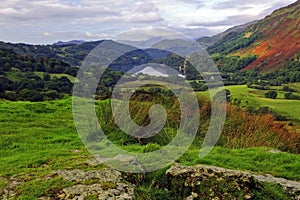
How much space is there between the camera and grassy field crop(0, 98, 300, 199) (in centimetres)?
634

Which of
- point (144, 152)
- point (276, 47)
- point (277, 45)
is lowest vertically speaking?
point (144, 152)

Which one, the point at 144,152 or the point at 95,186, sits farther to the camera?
the point at 144,152

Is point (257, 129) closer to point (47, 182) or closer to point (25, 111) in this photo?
point (47, 182)

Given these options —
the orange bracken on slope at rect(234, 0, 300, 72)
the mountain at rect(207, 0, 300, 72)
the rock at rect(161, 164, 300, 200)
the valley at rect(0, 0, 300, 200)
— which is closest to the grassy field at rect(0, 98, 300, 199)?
the valley at rect(0, 0, 300, 200)

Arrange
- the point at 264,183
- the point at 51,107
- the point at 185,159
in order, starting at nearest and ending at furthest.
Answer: the point at 264,183 < the point at 185,159 < the point at 51,107

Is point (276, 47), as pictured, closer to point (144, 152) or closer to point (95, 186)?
point (144, 152)

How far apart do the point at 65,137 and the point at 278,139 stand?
20.5 ft

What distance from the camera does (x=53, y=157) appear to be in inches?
300

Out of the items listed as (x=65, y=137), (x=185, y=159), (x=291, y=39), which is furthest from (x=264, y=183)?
(x=291, y=39)

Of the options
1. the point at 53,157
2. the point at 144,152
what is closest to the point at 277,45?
the point at 144,152

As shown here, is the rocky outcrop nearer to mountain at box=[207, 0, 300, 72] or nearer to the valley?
the valley

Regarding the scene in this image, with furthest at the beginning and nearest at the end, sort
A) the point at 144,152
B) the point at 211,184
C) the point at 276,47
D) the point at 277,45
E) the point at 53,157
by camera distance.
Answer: the point at 277,45 < the point at 276,47 < the point at 144,152 < the point at 53,157 < the point at 211,184

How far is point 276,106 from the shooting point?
70812 millimetres

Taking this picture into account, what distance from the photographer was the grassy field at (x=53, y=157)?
6.34 meters
